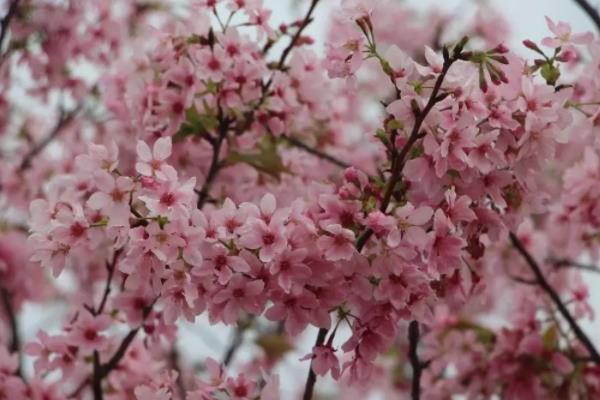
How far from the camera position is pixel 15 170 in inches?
93.4

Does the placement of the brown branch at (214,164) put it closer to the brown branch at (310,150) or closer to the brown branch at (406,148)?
the brown branch at (310,150)

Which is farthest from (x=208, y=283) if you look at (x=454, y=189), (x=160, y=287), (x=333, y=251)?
(x=454, y=189)

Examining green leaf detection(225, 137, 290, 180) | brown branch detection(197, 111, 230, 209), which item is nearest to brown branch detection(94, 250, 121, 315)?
brown branch detection(197, 111, 230, 209)

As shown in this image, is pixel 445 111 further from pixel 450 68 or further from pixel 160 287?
pixel 160 287

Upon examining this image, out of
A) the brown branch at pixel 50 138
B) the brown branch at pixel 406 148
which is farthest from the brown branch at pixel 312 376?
the brown branch at pixel 50 138

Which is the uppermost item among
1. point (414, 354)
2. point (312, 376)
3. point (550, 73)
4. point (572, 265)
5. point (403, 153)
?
point (572, 265)

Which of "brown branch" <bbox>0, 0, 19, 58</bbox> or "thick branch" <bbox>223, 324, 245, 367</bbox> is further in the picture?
"thick branch" <bbox>223, 324, 245, 367</bbox>

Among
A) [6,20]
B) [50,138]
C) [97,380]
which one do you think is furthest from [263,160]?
[50,138]

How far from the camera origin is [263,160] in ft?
5.81

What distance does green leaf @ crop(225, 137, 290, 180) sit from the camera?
5.71ft

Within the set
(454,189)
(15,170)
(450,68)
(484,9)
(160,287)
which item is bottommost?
(160,287)

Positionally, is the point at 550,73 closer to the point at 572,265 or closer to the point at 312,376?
the point at 312,376

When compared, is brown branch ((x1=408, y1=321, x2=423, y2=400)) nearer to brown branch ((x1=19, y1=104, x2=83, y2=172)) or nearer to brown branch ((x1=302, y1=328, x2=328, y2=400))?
brown branch ((x1=302, y1=328, x2=328, y2=400))

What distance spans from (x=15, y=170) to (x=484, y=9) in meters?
1.78
